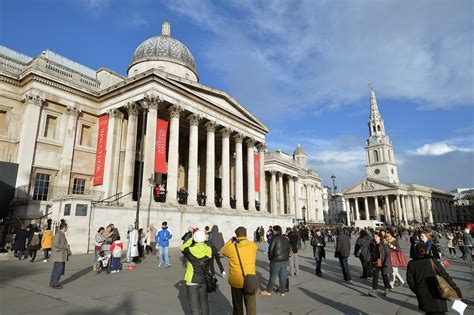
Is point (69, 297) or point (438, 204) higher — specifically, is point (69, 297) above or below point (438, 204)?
below

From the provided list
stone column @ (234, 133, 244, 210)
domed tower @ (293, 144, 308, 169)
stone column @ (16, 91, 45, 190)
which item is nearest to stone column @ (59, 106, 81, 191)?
stone column @ (16, 91, 45, 190)

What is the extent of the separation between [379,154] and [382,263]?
9738 centimetres

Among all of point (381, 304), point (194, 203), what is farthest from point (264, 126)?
point (381, 304)

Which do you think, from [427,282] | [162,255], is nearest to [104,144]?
[162,255]

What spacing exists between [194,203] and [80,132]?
10.9m

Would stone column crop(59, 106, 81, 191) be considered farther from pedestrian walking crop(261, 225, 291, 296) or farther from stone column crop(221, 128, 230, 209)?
pedestrian walking crop(261, 225, 291, 296)

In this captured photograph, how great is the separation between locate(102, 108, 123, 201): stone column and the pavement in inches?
459

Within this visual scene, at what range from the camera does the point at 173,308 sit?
19.2 feet

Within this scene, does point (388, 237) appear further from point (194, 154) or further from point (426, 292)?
point (194, 154)

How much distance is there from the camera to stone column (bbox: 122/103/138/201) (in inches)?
796

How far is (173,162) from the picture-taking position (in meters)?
21.4

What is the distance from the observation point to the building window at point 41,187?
20333mm

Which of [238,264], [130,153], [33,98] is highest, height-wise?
[33,98]

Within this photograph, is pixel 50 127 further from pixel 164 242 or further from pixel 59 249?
pixel 59 249
